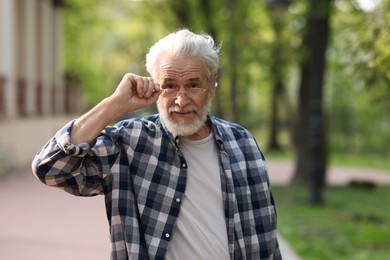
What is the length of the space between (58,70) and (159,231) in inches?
1072

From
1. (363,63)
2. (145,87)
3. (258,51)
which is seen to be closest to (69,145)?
(145,87)

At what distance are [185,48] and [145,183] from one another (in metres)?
Result: 0.59

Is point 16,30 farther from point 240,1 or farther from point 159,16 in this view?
point 240,1

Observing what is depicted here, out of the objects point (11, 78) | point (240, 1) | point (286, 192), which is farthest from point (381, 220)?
point (11, 78)

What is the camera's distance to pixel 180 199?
290cm

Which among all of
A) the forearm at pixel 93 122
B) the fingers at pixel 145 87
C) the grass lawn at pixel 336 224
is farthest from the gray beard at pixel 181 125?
the grass lawn at pixel 336 224

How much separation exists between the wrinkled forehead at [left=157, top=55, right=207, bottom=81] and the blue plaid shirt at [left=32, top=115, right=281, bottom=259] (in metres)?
0.24

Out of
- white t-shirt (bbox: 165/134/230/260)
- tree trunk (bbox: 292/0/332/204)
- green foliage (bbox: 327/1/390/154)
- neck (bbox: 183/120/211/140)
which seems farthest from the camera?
tree trunk (bbox: 292/0/332/204)

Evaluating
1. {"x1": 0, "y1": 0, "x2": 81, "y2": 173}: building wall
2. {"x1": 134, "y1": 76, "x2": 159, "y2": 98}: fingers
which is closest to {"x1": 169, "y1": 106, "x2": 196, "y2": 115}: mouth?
{"x1": 134, "y1": 76, "x2": 159, "y2": 98}: fingers

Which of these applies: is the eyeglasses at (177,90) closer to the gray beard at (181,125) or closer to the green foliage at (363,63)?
the gray beard at (181,125)

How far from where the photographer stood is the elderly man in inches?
112

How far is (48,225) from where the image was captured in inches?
402

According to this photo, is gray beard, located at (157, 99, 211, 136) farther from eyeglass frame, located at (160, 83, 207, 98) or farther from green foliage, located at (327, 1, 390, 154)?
green foliage, located at (327, 1, 390, 154)

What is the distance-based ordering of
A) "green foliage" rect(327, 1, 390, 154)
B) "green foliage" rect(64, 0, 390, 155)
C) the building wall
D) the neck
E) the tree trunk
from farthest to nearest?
1. the building wall
2. the tree trunk
3. "green foliage" rect(64, 0, 390, 155)
4. "green foliage" rect(327, 1, 390, 154)
5. the neck
